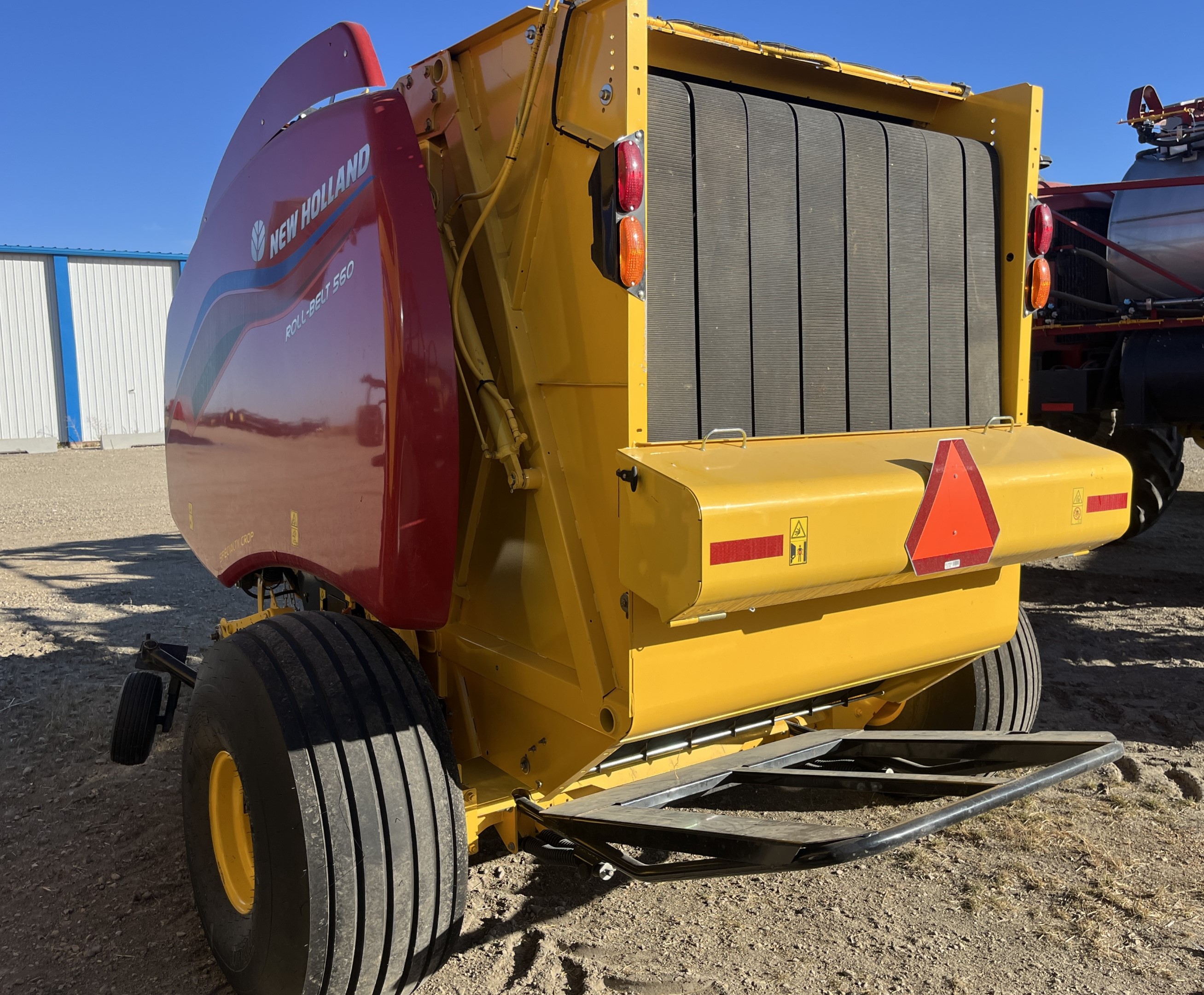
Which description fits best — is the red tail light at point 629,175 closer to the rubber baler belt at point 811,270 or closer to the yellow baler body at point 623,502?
the yellow baler body at point 623,502

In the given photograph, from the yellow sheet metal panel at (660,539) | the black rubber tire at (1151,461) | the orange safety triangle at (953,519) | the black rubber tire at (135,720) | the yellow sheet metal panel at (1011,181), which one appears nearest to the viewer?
the yellow sheet metal panel at (660,539)

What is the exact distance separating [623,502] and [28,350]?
2184cm

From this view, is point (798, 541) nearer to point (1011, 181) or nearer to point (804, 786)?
point (804, 786)

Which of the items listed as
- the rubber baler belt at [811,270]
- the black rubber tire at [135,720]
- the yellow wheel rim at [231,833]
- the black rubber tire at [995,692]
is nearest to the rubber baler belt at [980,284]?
the rubber baler belt at [811,270]

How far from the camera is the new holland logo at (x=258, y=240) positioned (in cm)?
295

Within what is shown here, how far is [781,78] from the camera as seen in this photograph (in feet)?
8.81

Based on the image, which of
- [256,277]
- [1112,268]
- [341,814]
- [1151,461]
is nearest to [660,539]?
[341,814]

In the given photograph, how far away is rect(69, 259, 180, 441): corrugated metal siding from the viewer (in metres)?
21.0

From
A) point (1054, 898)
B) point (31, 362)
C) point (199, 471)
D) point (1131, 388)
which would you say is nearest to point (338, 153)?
point (199, 471)

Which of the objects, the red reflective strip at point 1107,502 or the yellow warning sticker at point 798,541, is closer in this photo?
the yellow warning sticker at point 798,541

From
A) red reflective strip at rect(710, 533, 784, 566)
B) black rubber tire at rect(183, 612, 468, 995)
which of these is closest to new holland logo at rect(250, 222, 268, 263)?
black rubber tire at rect(183, 612, 468, 995)

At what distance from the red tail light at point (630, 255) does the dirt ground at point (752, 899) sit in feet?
5.73

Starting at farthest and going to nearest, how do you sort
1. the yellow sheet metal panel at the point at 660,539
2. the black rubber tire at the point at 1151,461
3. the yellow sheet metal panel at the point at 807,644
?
1. the black rubber tire at the point at 1151,461
2. the yellow sheet metal panel at the point at 807,644
3. the yellow sheet metal panel at the point at 660,539

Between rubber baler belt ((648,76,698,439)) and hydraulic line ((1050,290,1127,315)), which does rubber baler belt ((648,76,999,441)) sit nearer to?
Result: rubber baler belt ((648,76,698,439))
